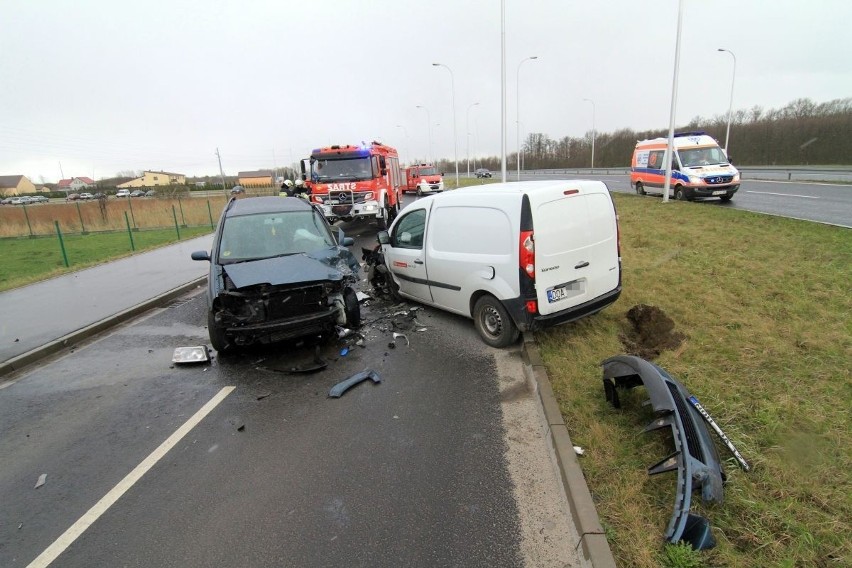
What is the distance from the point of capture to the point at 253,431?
4094 millimetres

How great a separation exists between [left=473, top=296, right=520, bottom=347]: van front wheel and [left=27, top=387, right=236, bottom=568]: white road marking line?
124 inches

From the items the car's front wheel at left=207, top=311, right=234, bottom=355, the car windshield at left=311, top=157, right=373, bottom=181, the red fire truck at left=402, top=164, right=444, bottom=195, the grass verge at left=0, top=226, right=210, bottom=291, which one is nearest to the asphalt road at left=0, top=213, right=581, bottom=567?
the car's front wheel at left=207, top=311, right=234, bottom=355

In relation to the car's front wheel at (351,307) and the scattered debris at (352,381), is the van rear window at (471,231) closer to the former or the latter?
the car's front wheel at (351,307)

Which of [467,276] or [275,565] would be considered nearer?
[275,565]

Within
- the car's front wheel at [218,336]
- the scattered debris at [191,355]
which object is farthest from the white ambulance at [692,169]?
the scattered debris at [191,355]

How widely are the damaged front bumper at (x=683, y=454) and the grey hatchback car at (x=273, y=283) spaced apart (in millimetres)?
3361

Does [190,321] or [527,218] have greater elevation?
[527,218]

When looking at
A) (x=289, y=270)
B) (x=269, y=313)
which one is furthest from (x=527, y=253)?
(x=269, y=313)

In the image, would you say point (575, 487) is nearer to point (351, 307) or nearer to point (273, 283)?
point (273, 283)

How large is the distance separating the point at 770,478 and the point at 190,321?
774 cm

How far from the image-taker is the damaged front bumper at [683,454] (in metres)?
2.49

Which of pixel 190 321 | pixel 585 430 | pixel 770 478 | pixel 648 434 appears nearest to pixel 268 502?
pixel 585 430

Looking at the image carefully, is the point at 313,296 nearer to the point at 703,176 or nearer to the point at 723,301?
the point at 723,301

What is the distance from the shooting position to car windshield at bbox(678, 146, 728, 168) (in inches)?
711
